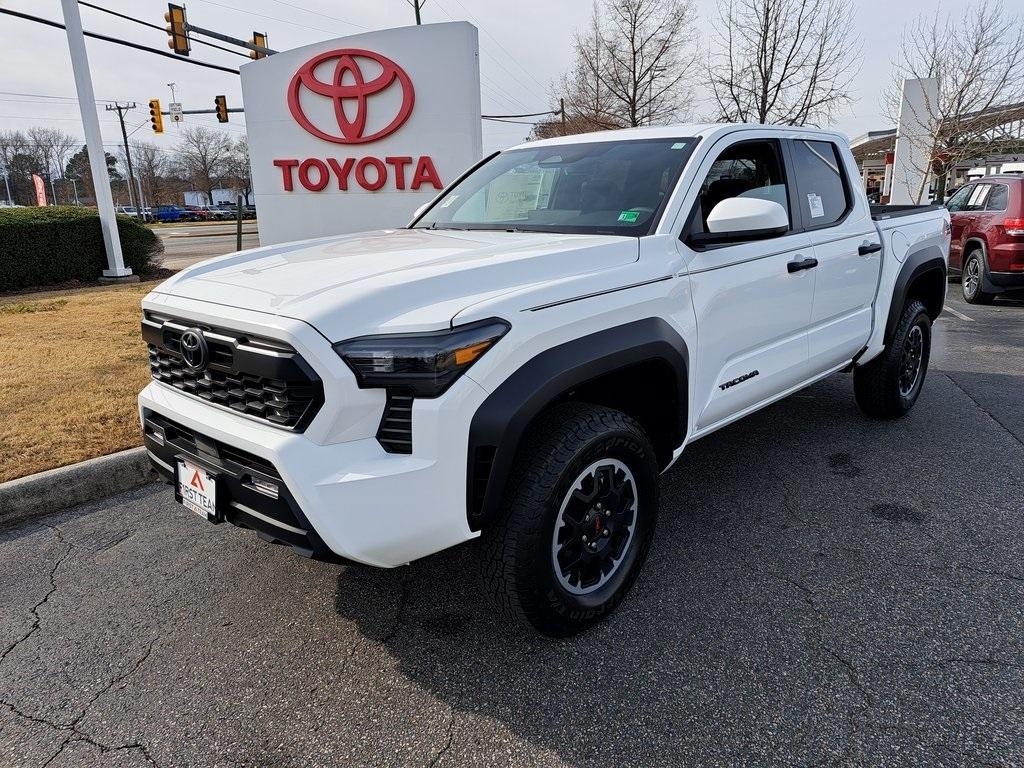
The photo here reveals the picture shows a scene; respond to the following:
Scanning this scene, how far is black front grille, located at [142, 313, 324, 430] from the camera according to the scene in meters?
2.14

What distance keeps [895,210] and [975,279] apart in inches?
255

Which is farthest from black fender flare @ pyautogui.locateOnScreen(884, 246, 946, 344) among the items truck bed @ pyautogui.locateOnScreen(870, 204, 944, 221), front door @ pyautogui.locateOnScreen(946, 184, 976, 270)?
front door @ pyautogui.locateOnScreen(946, 184, 976, 270)

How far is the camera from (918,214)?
4.98 metres

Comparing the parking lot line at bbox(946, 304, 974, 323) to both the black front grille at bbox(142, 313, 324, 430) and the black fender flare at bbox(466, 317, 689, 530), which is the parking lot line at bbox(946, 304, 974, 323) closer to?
the black fender flare at bbox(466, 317, 689, 530)

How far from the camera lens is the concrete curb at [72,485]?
12.5 ft

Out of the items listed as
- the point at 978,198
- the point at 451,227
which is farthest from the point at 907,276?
the point at 978,198

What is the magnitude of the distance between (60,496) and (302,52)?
658cm

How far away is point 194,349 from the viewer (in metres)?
2.49

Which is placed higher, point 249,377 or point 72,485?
point 249,377

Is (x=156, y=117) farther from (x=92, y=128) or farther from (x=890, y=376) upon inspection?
(x=890, y=376)

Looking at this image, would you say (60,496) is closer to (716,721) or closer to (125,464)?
(125,464)

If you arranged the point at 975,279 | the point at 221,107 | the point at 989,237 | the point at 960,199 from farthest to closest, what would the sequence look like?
the point at 221,107 → the point at 960,199 → the point at 975,279 → the point at 989,237

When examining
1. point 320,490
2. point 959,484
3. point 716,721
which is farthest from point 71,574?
point 959,484

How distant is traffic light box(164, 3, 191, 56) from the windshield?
49.9 feet
